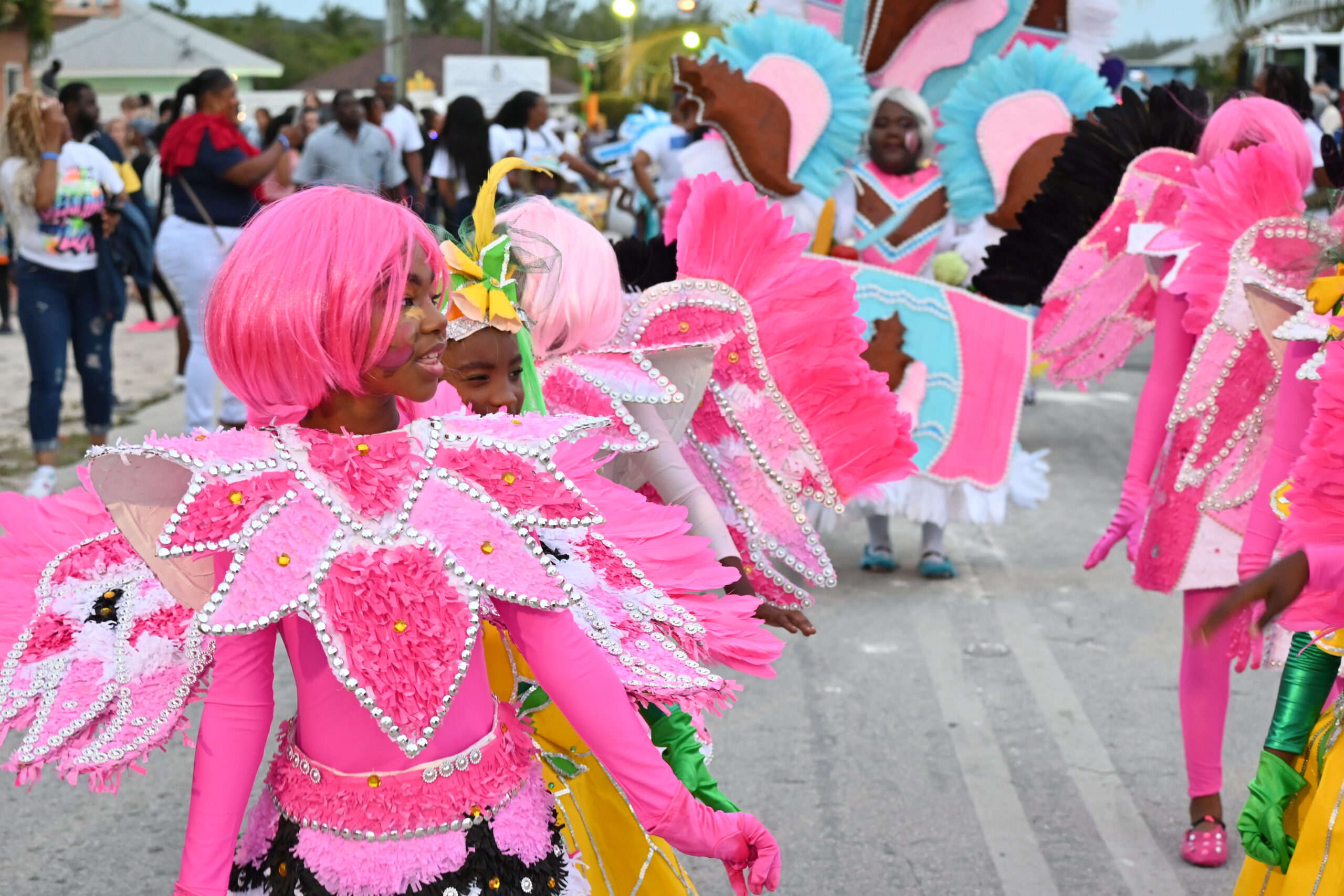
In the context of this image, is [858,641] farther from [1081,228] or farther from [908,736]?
[1081,228]

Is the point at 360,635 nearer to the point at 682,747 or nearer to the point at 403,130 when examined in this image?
the point at 682,747

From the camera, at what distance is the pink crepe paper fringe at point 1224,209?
3.32 meters

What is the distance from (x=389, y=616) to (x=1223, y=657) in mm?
2564

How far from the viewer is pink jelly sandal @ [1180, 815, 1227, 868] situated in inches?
143

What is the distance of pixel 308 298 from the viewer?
1.66m

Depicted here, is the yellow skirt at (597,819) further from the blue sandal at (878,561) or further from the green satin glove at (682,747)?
the blue sandal at (878,561)

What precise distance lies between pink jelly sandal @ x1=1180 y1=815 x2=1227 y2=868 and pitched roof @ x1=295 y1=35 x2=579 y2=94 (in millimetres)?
44503

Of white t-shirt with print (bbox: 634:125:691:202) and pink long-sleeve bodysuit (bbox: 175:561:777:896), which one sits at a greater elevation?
pink long-sleeve bodysuit (bbox: 175:561:777:896)

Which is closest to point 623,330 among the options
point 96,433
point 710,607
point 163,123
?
point 710,607

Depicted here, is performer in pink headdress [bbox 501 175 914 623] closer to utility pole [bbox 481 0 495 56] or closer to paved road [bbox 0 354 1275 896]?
paved road [bbox 0 354 1275 896]

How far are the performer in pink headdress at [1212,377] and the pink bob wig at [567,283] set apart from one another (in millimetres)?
1344

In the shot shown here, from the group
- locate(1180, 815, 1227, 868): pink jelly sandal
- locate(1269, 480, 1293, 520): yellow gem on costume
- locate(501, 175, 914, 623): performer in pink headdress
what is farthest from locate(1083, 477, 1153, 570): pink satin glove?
locate(1269, 480, 1293, 520): yellow gem on costume

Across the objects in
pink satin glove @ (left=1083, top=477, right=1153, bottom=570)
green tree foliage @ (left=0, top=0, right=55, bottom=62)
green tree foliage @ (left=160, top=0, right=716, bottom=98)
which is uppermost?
pink satin glove @ (left=1083, top=477, right=1153, bottom=570)

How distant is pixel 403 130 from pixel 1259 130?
37.2ft
